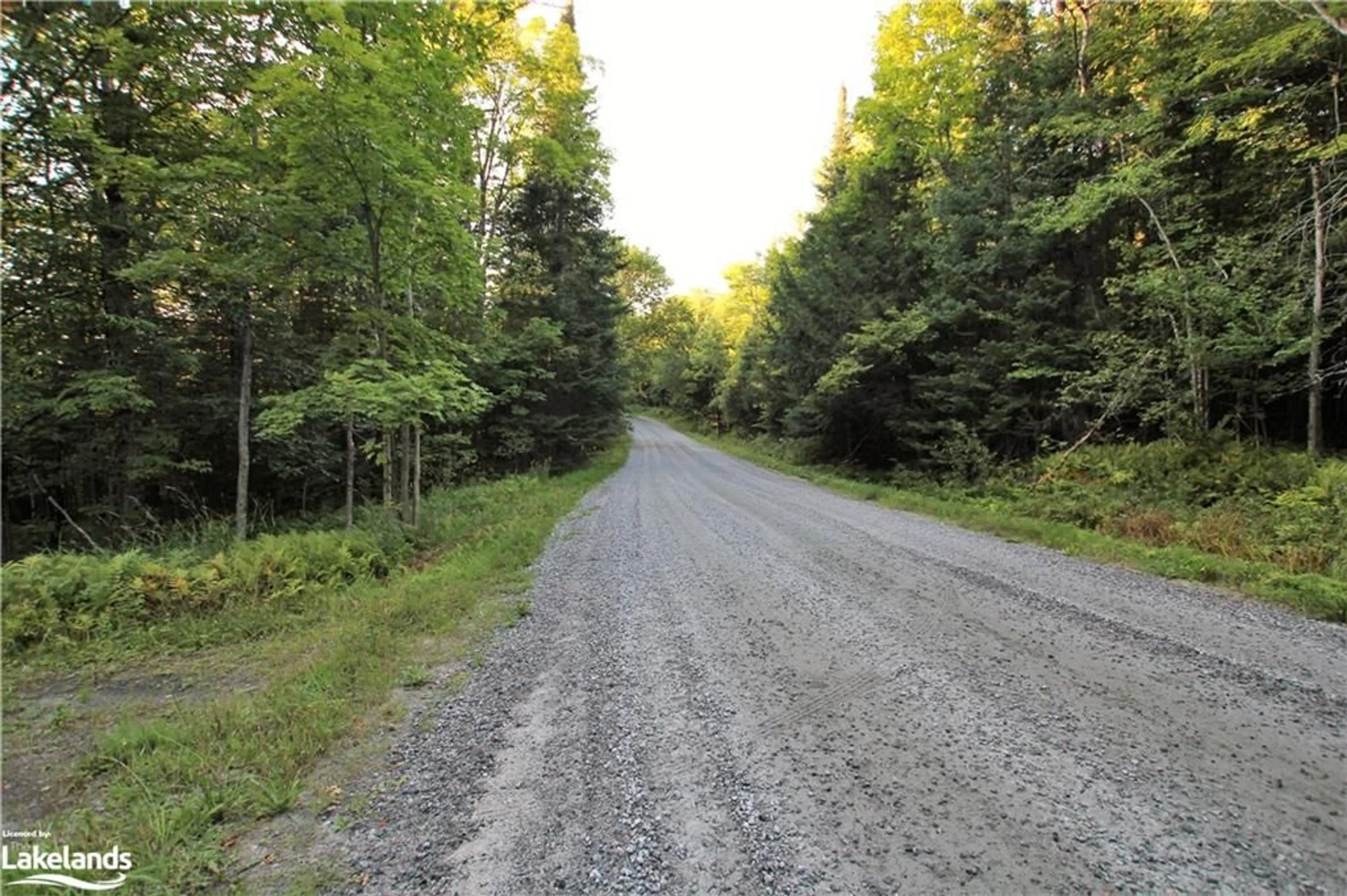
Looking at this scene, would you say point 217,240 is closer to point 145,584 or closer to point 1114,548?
point 145,584

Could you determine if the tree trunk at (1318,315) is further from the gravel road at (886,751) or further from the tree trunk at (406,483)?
the tree trunk at (406,483)

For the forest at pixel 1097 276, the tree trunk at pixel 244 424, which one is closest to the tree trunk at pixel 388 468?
the tree trunk at pixel 244 424

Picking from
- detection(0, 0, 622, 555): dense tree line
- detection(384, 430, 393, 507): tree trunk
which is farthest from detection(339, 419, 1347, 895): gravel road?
detection(384, 430, 393, 507): tree trunk

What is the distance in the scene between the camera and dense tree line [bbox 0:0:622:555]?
6.73m

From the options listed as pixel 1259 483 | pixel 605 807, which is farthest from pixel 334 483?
pixel 1259 483

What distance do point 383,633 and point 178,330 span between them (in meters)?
8.37

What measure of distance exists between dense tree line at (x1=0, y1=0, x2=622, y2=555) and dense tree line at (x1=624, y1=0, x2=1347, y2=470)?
10763mm

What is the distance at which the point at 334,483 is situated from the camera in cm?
1303

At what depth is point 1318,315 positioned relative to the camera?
7.66m

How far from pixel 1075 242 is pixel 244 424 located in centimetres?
1616

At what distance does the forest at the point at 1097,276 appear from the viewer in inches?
318

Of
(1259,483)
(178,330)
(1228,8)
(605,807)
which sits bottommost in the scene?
(605,807)

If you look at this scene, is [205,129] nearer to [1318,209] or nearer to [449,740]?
[449,740]

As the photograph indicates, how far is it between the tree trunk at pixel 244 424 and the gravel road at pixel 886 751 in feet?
20.0
